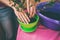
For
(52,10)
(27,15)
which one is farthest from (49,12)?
(27,15)

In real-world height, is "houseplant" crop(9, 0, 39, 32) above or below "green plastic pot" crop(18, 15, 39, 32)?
above

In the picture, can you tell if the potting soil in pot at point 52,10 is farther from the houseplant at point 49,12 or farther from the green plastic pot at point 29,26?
the green plastic pot at point 29,26

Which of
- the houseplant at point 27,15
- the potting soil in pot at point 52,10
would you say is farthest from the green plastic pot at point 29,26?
the potting soil in pot at point 52,10

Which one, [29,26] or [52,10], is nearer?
[29,26]

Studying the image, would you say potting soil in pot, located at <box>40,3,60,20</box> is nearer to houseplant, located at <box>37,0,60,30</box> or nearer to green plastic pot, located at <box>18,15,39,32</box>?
houseplant, located at <box>37,0,60,30</box>

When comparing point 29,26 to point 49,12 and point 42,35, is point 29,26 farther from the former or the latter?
point 49,12

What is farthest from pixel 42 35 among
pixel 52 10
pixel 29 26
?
pixel 52 10

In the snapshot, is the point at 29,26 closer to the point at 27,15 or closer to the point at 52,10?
the point at 27,15

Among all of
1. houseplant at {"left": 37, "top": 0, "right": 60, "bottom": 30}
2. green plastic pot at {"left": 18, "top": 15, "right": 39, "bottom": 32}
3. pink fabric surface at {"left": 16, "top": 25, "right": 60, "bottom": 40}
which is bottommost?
pink fabric surface at {"left": 16, "top": 25, "right": 60, "bottom": 40}

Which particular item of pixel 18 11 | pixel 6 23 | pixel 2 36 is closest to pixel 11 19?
pixel 6 23

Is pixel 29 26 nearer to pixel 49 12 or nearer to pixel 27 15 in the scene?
pixel 27 15

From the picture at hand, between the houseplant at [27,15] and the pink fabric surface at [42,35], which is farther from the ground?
the houseplant at [27,15]

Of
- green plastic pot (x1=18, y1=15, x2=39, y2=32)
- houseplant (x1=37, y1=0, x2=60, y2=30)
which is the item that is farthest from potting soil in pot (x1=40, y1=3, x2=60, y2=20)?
green plastic pot (x1=18, y1=15, x2=39, y2=32)

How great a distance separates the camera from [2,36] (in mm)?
988
